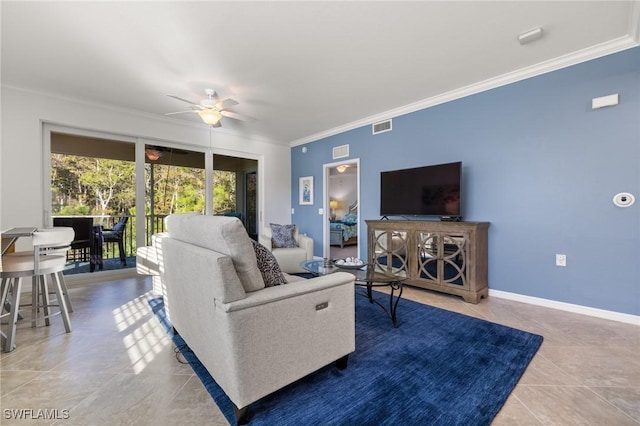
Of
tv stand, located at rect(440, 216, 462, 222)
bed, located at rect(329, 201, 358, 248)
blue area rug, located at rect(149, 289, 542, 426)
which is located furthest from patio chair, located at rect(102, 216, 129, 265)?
tv stand, located at rect(440, 216, 462, 222)

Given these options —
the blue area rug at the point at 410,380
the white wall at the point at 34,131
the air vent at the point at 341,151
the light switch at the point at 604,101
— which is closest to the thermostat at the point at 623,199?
the light switch at the point at 604,101

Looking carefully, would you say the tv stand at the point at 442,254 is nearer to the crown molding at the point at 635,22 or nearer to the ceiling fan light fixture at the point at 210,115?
the crown molding at the point at 635,22

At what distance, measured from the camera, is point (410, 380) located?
1.64 m

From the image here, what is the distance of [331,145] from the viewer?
5270 mm

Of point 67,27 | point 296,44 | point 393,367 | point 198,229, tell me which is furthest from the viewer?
point 296,44

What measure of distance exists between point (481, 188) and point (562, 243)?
0.97m

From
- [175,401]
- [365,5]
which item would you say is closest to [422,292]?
[175,401]

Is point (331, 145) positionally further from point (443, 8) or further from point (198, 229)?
point (198, 229)

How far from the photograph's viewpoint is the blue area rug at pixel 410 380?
136cm

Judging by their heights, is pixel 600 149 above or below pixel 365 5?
below

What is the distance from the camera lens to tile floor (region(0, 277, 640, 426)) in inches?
54.4

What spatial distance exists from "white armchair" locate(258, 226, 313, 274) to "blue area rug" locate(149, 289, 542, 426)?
6.18ft

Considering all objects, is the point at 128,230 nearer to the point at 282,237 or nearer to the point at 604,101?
the point at 282,237

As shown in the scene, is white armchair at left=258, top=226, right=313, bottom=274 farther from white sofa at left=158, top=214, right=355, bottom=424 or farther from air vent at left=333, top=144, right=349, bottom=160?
white sofa at left=158, top=214, right=355, bottom=424
